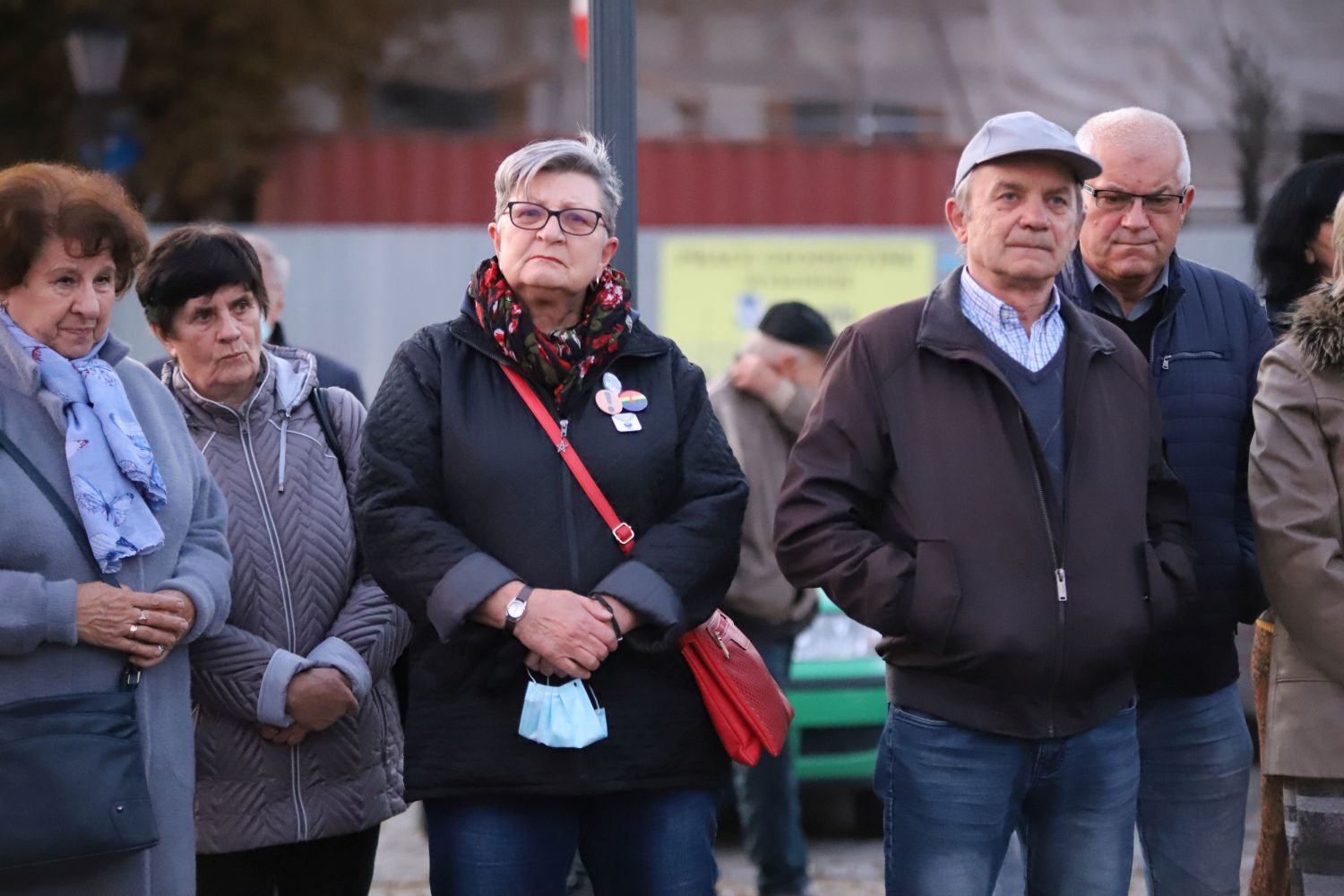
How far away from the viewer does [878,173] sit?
48.0 ft

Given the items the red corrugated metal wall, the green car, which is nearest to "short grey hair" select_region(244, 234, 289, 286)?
the green car

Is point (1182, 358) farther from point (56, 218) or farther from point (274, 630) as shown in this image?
point (56, 218)

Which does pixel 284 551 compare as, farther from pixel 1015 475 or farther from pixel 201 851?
pixel 1015 475

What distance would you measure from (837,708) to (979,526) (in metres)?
3.08

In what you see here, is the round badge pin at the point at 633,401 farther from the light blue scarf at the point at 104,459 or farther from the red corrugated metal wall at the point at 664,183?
the red corrugated metal wall at the point at 664,183

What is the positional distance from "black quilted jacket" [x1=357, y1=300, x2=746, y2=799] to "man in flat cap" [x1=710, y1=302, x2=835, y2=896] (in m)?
1.97

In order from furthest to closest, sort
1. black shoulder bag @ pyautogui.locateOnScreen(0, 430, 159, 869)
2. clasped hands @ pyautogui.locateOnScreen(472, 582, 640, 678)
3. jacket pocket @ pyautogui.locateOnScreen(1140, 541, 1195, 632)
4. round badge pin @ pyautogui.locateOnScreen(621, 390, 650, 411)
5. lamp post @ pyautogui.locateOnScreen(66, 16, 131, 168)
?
1. lamp post @ pyautogui.locateOnScreen(66, 16, 131, 168)
2. round badge pin @ pyautogui.locateOnScreen(621, 390, 650, 411)
3. jacket pocket @ pyautogui.locateOnScreen(1140, 541, 1195, 632)
4. clasped hands @ pyautogui.locateOnScreen(472, 582, 640, 678)
5. black shoulder bag @ pyautogui.locateOnScreen(0, 430, 159, 869)

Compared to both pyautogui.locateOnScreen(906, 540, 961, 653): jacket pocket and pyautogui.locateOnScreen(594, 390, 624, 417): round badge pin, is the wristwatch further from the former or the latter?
pyautogui.locateOnScreen(906, 540, 961, 653): jacket pocket

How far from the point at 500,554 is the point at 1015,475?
0.95 metres

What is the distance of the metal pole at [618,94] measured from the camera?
12.5ft

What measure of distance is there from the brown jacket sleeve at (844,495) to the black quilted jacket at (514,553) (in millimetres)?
148

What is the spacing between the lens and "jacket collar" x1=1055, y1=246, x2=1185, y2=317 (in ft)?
11.7

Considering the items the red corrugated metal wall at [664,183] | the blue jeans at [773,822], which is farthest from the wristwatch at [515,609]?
the red corrugated metal wall at [664,183]

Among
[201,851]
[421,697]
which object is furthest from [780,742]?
[201,851]
